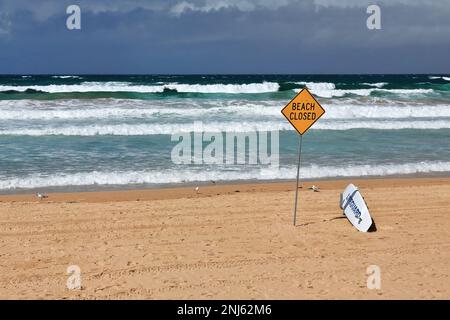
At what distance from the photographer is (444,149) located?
1461cm

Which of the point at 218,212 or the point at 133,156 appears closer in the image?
the point at 218,212

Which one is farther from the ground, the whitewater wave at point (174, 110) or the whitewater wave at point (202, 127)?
the whitewater wave at point (174, 110)

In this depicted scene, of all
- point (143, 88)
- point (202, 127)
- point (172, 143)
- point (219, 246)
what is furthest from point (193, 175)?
point (143, 88)

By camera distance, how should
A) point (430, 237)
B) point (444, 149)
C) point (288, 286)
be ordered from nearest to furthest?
point (288, 286) → point (430, 237) → point (444, 149)

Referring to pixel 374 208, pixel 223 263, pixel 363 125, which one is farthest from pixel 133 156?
pixel 363 125

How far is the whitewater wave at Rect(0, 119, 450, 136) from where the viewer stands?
1659 cm

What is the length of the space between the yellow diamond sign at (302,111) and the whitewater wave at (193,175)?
3680 mm

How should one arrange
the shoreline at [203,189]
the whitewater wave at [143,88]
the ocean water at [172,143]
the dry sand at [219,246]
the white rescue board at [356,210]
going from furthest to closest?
1. the whitewater wave at [143,88]
2. the ocean water at [172,143]
3. the shoreline at [203,189]
4. the white rescue board at [356,210]
5. the dry sand at [219,246]

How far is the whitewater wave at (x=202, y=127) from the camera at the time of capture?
653 inches

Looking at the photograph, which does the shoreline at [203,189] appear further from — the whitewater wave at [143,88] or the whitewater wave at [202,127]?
the whitewater wave at [143,88]

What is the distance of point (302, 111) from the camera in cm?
712

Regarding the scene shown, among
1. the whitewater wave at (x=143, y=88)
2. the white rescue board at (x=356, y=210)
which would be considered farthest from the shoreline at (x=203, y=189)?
the whitewater wave at (x=143, y=88)
